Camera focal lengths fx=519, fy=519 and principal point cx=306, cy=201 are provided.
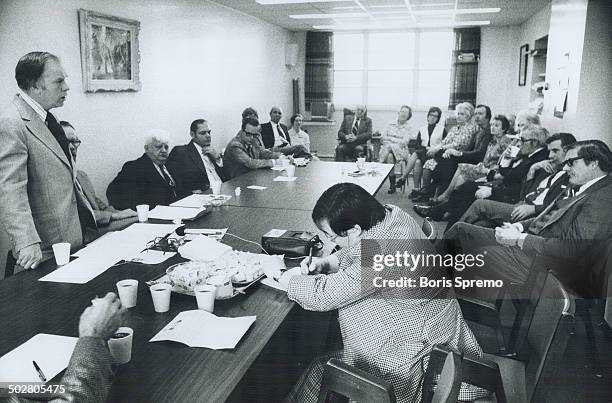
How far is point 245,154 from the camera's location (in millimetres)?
5070

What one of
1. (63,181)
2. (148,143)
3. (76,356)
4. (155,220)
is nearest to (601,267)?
(155,220)

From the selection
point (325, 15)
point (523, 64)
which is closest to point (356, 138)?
point (325, 15)

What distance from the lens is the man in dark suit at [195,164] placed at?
172 inches

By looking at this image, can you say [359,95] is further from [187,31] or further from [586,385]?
[586,385]

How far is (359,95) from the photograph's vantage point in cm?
980

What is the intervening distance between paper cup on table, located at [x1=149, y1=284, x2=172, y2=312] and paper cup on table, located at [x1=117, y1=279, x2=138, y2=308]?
2.4 inches

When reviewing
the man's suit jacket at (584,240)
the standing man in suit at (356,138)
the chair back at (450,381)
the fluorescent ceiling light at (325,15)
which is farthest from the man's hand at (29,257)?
the fluorescent ceiling light at (325,15)

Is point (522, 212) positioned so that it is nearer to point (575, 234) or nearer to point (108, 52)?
point (575, 234)

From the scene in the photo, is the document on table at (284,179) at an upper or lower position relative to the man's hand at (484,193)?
upper

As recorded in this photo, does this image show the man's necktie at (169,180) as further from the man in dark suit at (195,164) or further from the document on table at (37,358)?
the document on table at (37,358)

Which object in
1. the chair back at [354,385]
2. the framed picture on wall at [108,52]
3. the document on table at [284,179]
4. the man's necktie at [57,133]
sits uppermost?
the framed picture on wall at [108,52]

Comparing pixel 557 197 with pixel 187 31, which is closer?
pixel 557 197

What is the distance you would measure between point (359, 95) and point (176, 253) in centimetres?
813

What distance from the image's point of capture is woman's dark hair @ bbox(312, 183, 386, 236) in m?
1.63
